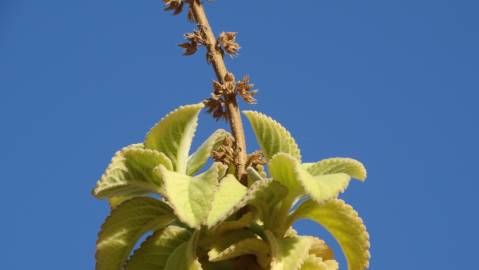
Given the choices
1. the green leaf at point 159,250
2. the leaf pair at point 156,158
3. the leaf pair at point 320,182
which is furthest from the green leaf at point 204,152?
the green leaf at point 159,250

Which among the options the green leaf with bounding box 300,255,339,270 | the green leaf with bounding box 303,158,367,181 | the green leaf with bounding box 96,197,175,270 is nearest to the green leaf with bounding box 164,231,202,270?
the green leaf with bounding box 96,197,175,270

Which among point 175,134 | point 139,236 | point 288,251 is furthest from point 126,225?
point 288,251

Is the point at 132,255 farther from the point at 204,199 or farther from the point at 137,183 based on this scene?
the point at 204,199

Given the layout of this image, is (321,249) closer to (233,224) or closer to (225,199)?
(233,224)

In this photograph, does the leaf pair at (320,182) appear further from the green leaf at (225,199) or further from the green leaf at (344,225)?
the green leaf at (225,199)

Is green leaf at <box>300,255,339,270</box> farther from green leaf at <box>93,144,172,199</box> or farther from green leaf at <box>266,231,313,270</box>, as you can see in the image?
green leaf at <box>93,144,172,199</box>

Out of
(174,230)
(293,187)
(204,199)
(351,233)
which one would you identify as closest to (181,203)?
(204,199)
